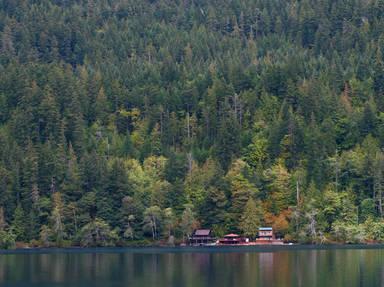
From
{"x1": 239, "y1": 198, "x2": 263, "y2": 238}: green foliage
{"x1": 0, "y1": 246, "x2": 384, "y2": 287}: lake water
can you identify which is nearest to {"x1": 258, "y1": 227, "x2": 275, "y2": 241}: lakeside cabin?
{"x1": 239, "y1": 198, "x2": 263, "y2": 238}: green foliage

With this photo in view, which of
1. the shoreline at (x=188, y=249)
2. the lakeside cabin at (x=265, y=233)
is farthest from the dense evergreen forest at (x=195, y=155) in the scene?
the shoreline at (x=188, y=249)

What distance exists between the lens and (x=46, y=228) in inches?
5851

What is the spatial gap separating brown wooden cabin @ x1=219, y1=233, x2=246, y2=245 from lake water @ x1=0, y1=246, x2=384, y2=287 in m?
19.0

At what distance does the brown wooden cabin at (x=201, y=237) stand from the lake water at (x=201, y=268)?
1926 centimetres

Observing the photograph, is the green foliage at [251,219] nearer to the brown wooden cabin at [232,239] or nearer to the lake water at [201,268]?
the brown wooden cabin at [232,239]

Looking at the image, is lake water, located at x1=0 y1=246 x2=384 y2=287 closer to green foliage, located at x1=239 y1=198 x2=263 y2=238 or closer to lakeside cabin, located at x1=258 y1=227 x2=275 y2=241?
lakeside cabin, located at x1=258 y1=227 x2=275 y2=241

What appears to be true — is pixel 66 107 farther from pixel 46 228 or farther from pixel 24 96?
pixel 46 228

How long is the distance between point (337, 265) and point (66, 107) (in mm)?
99492

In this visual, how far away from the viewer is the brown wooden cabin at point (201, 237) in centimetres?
14775

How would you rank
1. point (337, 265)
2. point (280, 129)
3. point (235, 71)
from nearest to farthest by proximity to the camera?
point (337, 265)
point (280, 129)
point (235, 71)

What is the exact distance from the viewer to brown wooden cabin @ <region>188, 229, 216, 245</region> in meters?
148

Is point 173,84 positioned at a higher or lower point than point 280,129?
higher

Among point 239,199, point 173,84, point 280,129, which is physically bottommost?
point 239,199


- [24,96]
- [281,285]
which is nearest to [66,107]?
[24,96]
